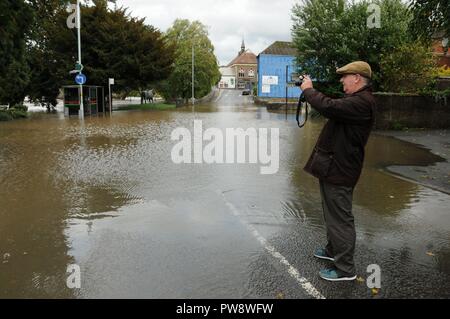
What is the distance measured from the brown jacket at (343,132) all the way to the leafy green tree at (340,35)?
618 inches

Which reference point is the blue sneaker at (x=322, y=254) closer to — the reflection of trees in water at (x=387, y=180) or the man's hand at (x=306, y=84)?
the man's hand at (x=306, y=84)

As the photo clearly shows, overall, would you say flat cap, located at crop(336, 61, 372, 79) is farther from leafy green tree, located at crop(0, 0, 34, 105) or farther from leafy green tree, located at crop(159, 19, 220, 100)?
leafy green tree, located at crop(159, 19, 220, 100)

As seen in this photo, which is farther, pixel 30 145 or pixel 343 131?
pixel 30 145

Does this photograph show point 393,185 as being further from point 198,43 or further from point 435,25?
point 198,43

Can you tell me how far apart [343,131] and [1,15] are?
12433 millimetres

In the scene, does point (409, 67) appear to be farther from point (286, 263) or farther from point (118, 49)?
point (118, 49)

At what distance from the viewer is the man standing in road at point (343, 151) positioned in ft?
13.2

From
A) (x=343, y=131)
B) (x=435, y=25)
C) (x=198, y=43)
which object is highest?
(x=198, y=43)

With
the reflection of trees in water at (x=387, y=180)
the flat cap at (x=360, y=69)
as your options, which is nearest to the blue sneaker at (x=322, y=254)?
the flat cap at (x=360, y=69)

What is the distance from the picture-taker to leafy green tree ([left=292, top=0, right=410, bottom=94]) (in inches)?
743

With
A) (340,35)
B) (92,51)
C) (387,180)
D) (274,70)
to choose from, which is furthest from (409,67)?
(274,70)
